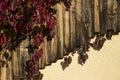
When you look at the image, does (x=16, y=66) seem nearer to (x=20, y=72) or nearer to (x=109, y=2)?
(x=20, y=72)

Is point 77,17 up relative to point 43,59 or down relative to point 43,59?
up

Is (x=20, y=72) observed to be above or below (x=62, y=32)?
below

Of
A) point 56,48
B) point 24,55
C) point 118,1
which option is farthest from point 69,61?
point 118,1

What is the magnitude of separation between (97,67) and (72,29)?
0.59 m

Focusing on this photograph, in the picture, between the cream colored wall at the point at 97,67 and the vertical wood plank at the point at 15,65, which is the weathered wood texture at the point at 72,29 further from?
the cream colored wall at the point at 97,67

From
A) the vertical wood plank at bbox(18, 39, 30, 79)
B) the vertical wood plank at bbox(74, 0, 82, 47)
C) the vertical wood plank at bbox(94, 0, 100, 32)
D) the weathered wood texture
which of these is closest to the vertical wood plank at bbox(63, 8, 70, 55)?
the weathered wood texture

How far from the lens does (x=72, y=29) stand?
581 cm

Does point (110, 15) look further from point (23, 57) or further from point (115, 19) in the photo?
point (23, 57)

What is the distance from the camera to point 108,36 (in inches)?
236

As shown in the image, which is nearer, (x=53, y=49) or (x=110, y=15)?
(x=53, y=49)

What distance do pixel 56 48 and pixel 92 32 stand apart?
526 mm

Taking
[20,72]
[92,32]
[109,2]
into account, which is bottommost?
[20,72]

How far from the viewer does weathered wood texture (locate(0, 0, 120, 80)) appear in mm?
5517

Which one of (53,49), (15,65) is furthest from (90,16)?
(15,65)
